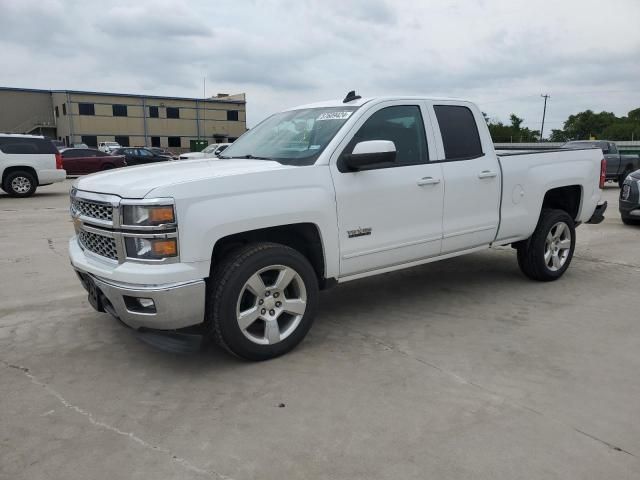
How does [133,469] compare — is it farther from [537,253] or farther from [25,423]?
[537,253]

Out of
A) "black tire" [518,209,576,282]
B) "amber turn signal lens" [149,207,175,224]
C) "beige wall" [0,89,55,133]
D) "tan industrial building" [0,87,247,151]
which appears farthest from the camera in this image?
"beige wall" [0,89,55,133]

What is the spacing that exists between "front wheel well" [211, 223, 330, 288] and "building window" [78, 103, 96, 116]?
59.9 m

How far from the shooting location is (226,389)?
3480 millimetres

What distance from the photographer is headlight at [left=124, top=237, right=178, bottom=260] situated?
3.34 meters

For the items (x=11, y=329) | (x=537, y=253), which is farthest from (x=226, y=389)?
(x=537, y=253)

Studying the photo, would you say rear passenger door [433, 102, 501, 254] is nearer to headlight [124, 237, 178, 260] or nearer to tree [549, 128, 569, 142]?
headlight [124, 237, 178, 260]

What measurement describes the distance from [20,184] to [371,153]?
46.6ft

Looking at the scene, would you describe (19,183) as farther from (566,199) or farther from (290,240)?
(566,199)

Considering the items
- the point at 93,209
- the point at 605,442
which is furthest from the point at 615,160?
the point at 93,209

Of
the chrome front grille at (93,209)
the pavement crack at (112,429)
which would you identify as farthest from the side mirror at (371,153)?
the pavement crack at (112,429)

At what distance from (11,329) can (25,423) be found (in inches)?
69.2

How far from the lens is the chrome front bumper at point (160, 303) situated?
3.34m

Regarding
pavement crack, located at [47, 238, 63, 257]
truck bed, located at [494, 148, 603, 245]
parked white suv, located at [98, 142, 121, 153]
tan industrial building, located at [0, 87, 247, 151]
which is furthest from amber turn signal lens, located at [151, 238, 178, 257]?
tan industrial building, located at [0, 87, 247, 151]

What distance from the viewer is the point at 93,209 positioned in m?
3.78
